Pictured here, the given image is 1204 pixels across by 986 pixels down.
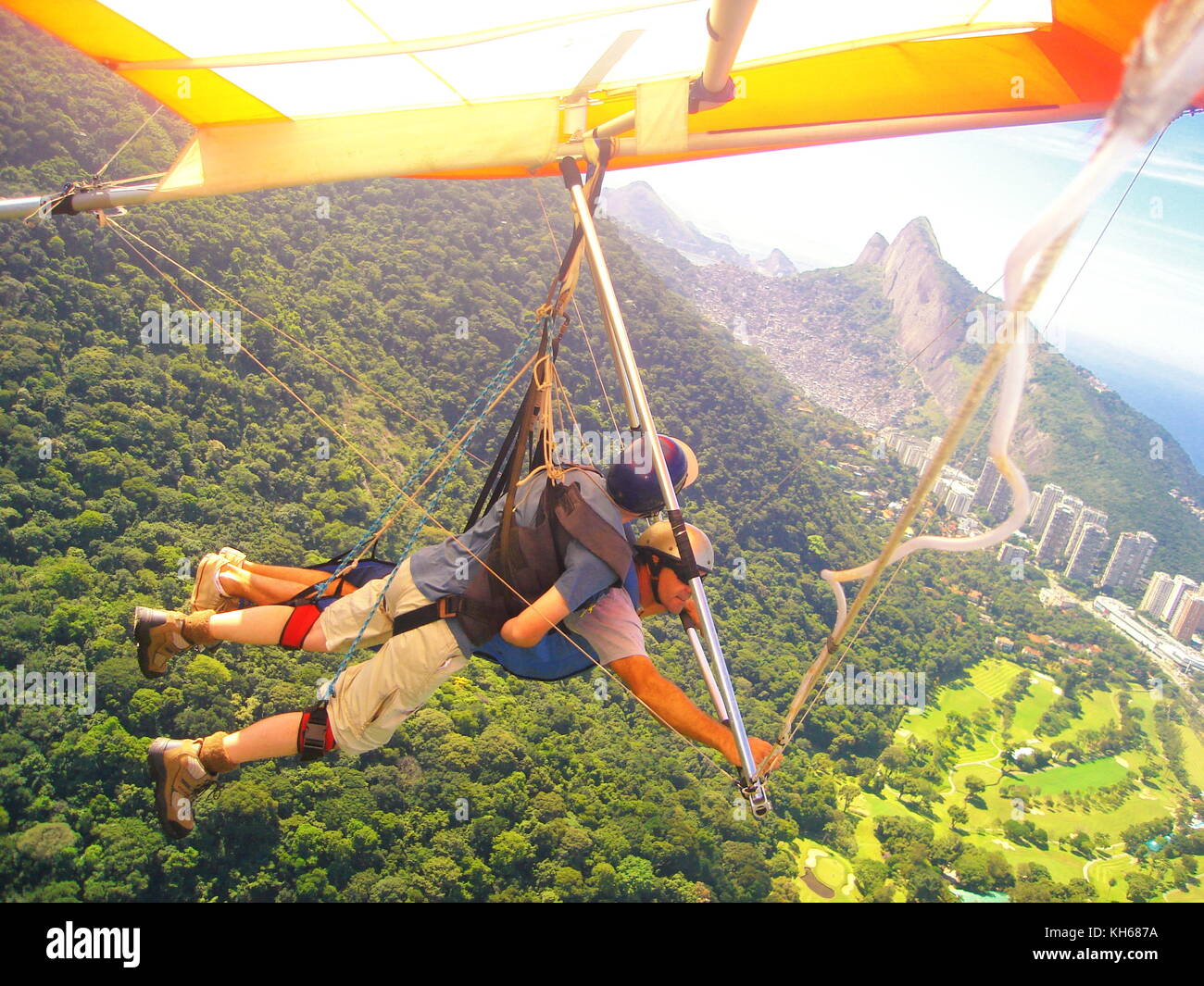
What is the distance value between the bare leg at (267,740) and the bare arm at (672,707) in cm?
115

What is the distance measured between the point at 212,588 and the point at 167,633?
→ 0.23 m

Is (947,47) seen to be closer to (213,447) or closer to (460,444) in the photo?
(460,444)

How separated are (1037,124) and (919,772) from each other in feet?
145

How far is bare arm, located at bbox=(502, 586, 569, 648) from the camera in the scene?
2592 mm

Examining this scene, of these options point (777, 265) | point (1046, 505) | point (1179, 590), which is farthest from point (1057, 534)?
point (777, 265)

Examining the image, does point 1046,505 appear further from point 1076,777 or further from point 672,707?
point 672,707

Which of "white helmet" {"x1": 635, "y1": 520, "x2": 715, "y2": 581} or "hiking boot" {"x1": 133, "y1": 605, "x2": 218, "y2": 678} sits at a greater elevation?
"white helmet" {"x1": 635, "y1": 520, "x2": 715, "y2": 581}

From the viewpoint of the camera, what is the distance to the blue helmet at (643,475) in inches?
111

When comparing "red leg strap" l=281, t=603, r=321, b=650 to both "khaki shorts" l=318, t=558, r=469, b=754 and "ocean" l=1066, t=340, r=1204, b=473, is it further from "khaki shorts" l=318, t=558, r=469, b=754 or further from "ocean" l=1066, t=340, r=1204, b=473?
"ocean" l=1066, t=340, r=1204, b=473

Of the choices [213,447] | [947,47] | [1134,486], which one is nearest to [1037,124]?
[947,47]

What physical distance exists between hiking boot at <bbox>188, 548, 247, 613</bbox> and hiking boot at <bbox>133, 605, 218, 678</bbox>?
90 millimetres

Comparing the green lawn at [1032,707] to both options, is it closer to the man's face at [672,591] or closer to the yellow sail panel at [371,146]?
the man's face at [672,591]

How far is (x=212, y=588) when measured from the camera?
3.36 m

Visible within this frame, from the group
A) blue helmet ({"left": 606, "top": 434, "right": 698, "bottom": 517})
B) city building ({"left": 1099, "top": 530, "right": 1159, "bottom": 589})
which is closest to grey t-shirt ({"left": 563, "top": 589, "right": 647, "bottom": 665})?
blue helmet ({"left": 606, "top": 434, "right": 698, "bottom": 517})
